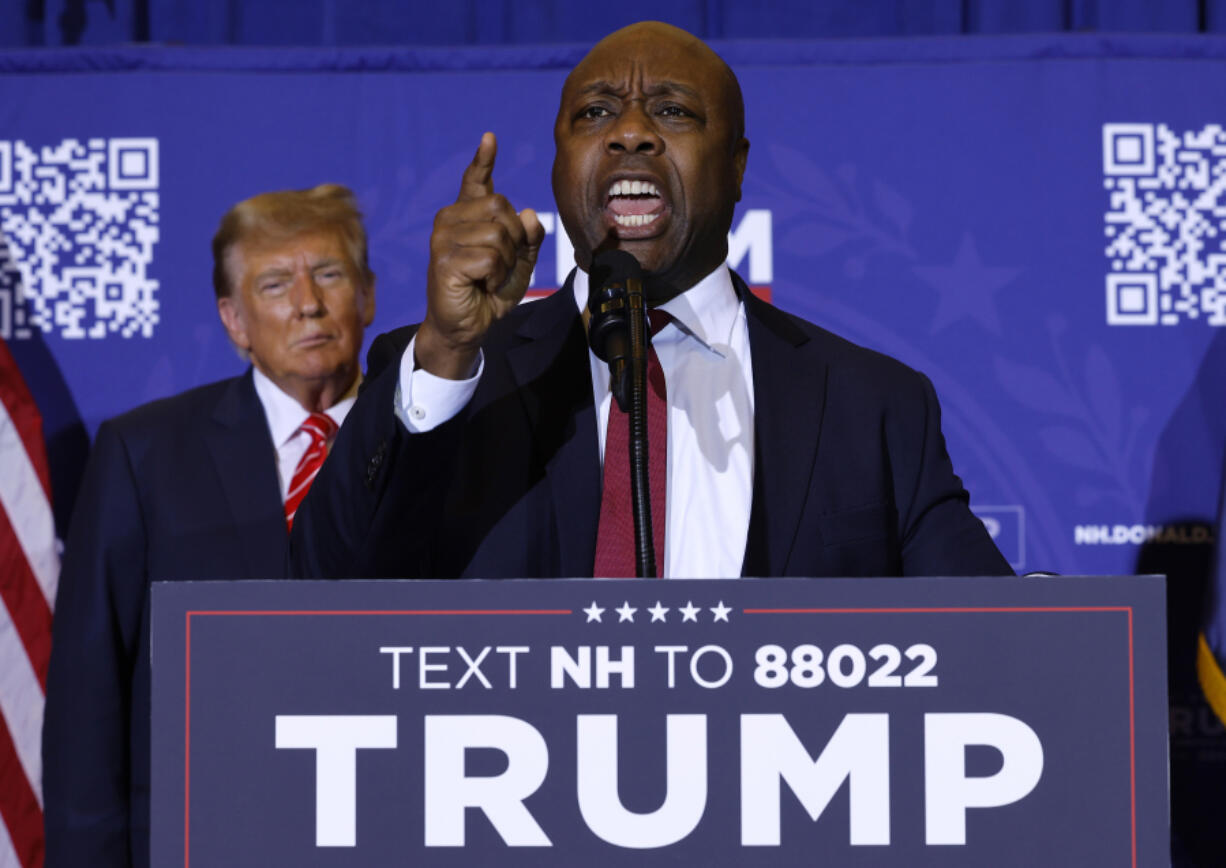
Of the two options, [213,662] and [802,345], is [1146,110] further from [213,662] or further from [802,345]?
[213,662]

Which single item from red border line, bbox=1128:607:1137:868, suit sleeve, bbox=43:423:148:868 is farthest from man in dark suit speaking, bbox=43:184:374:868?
red border line, bbox=1128:607:1137:868

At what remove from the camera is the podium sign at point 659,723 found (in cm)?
91

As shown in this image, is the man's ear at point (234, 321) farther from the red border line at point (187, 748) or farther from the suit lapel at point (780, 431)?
the red border line at point (187, 748)

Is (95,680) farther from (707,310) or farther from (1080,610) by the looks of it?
(1080,610)

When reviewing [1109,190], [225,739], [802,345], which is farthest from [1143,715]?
[1109,190]

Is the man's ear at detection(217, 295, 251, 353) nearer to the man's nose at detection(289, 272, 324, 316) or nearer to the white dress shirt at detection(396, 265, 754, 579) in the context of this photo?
the man's nose at detection(289, 272, 324, 316)

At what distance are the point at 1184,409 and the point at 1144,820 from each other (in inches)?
76.4

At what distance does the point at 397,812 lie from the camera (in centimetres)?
91

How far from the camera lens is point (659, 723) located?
919mm

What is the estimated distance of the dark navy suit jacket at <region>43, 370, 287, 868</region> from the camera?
2211 mm

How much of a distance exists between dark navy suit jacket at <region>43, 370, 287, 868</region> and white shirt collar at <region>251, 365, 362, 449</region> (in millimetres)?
44

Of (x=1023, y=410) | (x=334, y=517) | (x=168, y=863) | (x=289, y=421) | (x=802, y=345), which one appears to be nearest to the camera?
(x=168, y=863)

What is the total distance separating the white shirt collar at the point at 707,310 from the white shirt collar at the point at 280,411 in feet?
3.35

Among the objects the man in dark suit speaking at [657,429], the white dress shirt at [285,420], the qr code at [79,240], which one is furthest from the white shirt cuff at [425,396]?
the qr code at [79,240]
